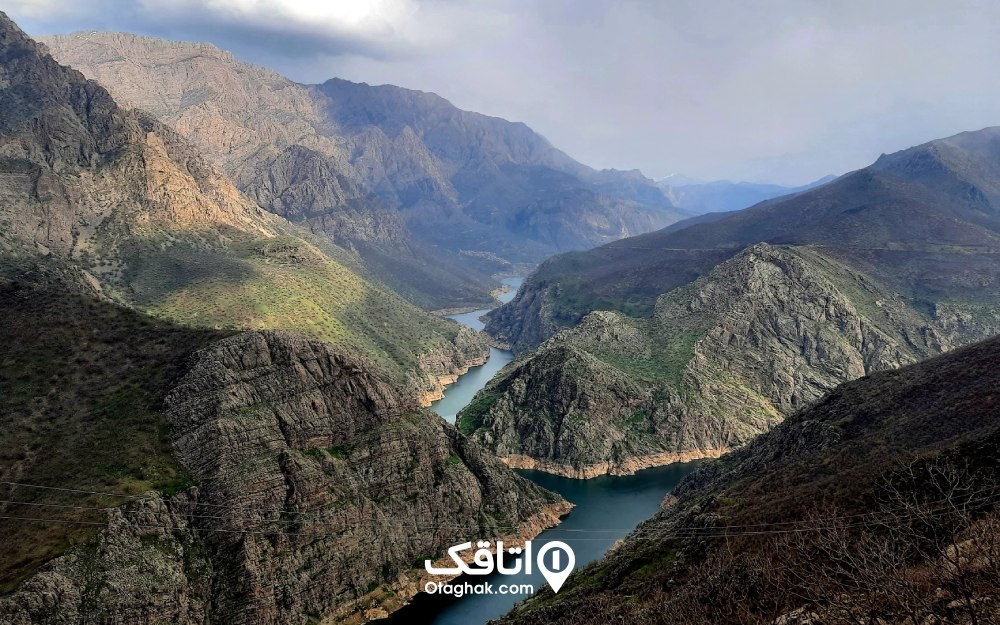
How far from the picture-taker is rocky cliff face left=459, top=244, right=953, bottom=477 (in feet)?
404

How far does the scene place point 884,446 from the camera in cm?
6081

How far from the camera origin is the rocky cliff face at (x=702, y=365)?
123000 millimetres

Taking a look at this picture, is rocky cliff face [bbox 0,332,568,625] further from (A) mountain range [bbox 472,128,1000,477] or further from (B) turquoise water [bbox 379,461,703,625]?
(A) mountain range [bbox 472,128,1000,477]

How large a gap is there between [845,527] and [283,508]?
5215 cm

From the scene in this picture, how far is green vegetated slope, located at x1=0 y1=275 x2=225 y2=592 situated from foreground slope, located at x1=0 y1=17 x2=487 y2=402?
57.6 metres

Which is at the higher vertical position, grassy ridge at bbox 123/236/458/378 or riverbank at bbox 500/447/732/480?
grassy ridge at bbox 123/236/458/378

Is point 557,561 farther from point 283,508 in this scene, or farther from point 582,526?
point 283,508

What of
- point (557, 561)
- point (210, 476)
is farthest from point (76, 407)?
point (557, 561)

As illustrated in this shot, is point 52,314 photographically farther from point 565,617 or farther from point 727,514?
point 727,514

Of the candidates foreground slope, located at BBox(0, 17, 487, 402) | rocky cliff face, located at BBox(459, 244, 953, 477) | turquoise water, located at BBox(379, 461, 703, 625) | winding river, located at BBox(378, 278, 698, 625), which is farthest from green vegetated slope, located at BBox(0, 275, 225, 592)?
rocky cliff face, located at BBox(459, 244, 953, 477)

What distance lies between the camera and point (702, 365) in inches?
5463

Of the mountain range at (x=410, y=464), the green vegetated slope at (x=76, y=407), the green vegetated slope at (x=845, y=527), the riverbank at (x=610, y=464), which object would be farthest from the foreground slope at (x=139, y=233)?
the green vegetated slope at (x=845, y=527)

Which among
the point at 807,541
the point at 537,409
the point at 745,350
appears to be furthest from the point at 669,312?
the point at 807,541

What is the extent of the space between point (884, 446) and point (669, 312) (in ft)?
338
